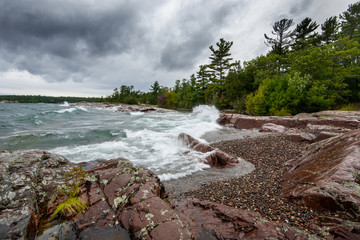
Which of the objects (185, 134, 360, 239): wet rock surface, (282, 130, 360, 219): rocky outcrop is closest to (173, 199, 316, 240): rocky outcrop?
(185, 134, 360, 239): wet rock surface

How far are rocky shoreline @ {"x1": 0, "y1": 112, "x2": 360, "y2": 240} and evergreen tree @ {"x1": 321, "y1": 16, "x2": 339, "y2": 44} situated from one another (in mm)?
43015

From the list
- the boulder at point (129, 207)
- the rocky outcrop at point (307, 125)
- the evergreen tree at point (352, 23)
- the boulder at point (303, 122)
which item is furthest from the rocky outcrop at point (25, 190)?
the evergreen tree at point (352, 23)

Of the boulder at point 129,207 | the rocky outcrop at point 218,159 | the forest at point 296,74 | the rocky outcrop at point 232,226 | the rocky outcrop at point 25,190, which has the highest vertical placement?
the forest at point 296,74

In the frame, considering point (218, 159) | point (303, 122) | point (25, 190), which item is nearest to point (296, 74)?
point (303, 122)

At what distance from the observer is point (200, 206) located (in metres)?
3.54

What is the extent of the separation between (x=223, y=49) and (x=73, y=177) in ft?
164

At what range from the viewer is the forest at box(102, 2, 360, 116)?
21.2 metres

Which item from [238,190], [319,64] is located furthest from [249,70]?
[238,190]

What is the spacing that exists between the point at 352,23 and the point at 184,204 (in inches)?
2056

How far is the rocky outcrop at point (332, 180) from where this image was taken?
8.87 ft

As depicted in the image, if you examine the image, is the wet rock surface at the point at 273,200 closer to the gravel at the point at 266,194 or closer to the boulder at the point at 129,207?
the gravel at the point at 266,194

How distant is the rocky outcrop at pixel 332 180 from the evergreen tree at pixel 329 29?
141ft

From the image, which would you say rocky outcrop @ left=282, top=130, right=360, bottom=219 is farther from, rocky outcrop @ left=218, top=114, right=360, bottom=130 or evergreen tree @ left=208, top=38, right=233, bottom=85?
evergreen tree @ left=208, top=38, right=233, bottom=85

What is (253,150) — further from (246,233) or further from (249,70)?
(249,70)
